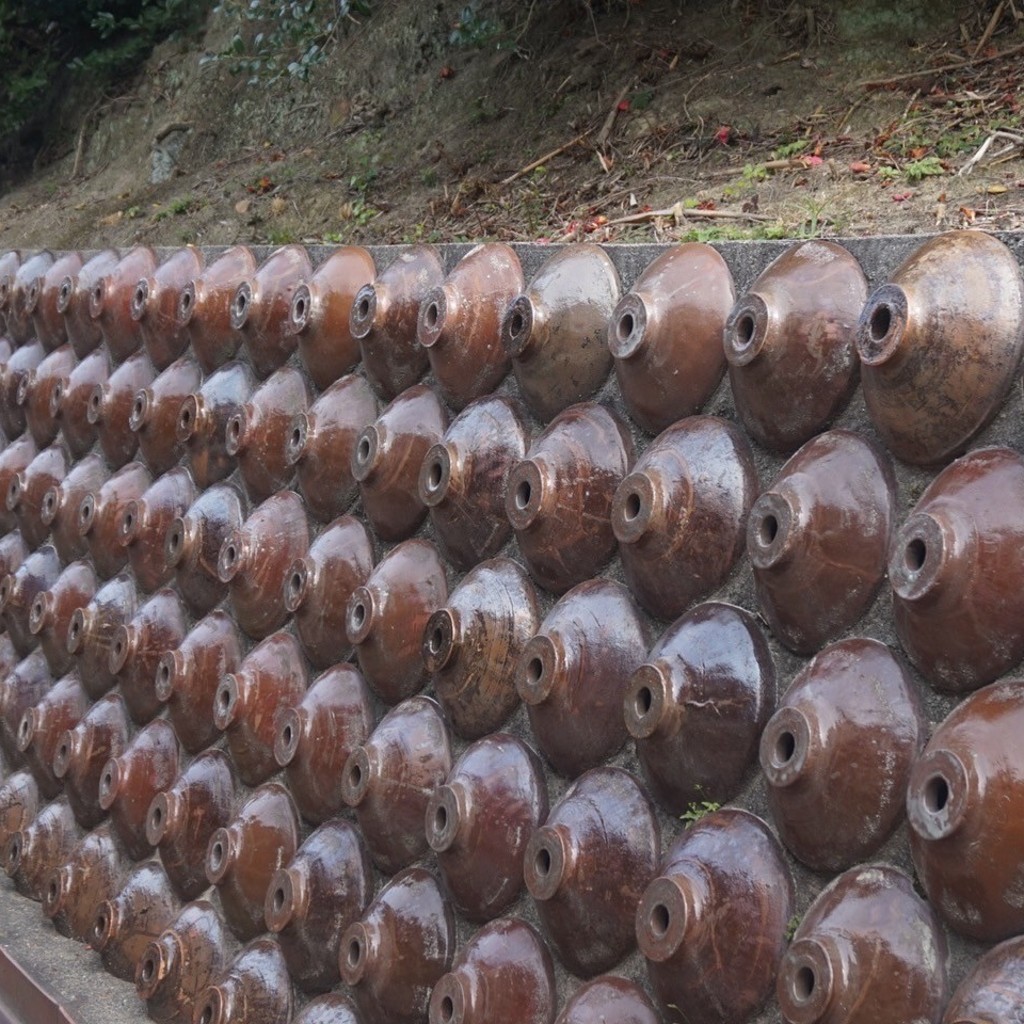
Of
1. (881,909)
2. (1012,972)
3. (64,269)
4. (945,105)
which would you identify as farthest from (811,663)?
(64,269)

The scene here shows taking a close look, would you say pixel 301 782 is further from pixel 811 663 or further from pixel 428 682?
pixel 811 663

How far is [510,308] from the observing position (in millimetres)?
2488

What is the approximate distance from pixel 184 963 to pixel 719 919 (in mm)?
1678

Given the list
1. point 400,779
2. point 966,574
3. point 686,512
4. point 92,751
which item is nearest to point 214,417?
point 92,751

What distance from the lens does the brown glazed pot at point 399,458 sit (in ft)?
8.95

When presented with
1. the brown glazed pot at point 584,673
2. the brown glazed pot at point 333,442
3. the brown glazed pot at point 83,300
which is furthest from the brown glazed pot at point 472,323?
the brown glazed pot at point 83,300

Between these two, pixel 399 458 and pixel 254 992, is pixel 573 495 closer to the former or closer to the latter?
pixel 399 458

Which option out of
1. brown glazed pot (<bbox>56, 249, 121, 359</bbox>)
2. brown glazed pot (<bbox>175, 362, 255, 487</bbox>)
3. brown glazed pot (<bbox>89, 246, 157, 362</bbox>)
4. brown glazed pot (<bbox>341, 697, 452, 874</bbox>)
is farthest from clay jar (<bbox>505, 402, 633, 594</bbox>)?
brown glazed pot (<bbox>56, 249, 121, 359</bbox>)

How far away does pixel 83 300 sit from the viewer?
164 inches

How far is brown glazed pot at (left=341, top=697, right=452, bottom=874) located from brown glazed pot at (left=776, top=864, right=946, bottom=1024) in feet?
3.15

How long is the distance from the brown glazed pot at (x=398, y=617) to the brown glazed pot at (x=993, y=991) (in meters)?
1.33

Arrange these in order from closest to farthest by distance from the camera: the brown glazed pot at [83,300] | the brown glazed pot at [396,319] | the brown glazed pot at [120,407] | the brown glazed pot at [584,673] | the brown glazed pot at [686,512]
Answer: the brown glazed pot at [686,512] < the brown glazed pot at [584,673] < the brown glazed pot at [396,319] < the brown glazed pot at [120,407] < the brown glazed pot at [83,300]

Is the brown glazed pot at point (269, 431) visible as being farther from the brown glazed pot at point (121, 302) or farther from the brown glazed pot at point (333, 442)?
the brown glazed pot at point (121, 302)

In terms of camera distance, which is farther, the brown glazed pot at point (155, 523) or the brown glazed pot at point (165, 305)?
the brown glazed pot at point (165, 305)
